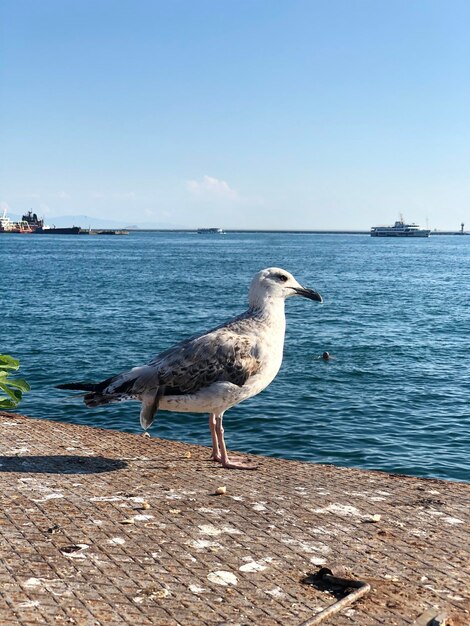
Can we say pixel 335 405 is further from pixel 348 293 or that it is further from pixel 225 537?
pixel 348 293

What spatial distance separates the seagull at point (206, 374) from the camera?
8688 millimetres

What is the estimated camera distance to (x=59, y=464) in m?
8.91

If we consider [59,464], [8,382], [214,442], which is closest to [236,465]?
[214,442]

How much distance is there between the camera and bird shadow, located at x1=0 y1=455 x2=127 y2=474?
8590 millimetres

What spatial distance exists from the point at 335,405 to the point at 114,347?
12452mm

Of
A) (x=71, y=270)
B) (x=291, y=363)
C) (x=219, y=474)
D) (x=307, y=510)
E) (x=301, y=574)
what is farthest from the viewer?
(x=71, y=270)

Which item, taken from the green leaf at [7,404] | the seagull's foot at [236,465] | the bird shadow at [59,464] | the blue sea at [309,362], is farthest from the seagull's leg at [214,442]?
the blue sea at [309,362]

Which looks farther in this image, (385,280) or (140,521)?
(385,280)

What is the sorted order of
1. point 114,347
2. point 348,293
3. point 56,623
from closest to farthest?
point 56,623 < point 114,347 < point 348,293

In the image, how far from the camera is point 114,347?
97.0 ft

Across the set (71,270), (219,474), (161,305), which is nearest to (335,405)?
(219,474)

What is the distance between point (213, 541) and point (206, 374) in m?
2.52

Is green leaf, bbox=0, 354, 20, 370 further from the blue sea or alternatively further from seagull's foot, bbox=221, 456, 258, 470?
the blue sea

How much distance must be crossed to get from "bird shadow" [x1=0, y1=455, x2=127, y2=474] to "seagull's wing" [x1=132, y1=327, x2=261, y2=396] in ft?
3.56
